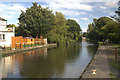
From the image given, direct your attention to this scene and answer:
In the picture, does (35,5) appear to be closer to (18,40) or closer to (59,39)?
(59,39)

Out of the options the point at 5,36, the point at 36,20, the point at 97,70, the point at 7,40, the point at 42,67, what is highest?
the point at 36,20

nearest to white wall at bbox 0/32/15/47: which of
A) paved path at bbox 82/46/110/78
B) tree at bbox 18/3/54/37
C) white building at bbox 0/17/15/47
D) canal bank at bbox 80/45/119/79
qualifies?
white building at bbox 0/17/15/47

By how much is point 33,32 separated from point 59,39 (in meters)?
13.1

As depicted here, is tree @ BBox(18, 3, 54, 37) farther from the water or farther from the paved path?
the paved path

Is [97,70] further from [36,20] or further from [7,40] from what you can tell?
[36,20]

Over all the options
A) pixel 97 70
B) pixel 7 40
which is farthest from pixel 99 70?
pixel 7 40

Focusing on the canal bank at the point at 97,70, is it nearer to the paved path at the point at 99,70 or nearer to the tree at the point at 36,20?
the paved path at the point at 99,70

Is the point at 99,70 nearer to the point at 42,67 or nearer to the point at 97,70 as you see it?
the point at 97,70

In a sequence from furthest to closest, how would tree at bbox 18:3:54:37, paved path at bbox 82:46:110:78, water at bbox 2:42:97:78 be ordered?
tree at bbox 18:3:54:37 < water at bbox 2:42:97:78 < paved path at bbox 82:46:110:78

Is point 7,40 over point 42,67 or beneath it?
over

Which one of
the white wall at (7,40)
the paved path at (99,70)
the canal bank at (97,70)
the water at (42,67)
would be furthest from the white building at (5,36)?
the paved path at (99,70)

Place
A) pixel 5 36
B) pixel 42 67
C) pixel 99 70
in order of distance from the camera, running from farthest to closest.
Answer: pixel 5 36, pixel 42 67, pixel 99 70

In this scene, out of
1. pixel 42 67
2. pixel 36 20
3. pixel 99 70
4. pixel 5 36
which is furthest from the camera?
pixel 36 20

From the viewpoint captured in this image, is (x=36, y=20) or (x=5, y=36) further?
(x=36, y=20)
